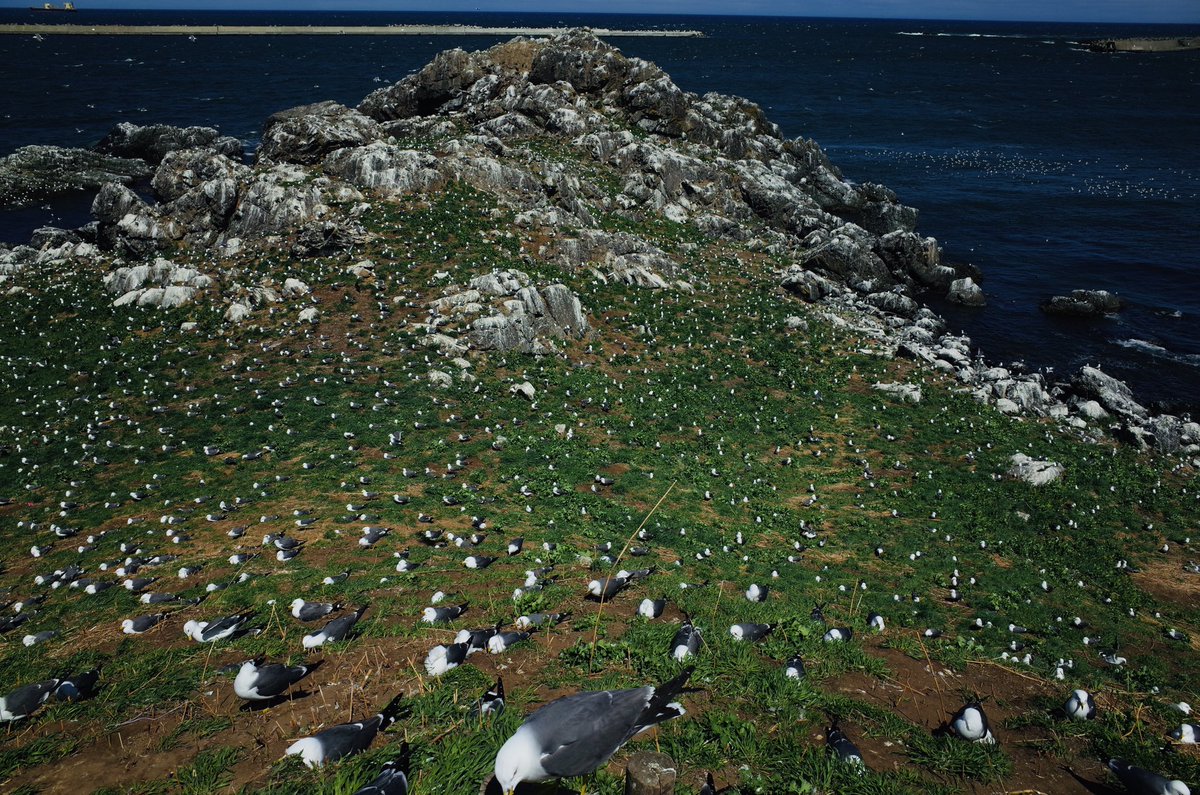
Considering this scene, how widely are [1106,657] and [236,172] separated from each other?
154 feet

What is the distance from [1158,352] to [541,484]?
136 ft

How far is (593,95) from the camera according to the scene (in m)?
60.5

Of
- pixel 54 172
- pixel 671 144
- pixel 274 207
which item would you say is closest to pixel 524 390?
pixel 274 207

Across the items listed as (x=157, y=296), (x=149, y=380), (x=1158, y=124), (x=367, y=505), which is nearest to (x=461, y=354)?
(x=367, y=505)

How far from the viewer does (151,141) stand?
73.3 meters

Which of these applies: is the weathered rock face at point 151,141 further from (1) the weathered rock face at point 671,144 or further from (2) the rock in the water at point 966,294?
(2) the rock in the water at point 966,294

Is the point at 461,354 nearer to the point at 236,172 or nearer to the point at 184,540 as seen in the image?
the point at 184,540

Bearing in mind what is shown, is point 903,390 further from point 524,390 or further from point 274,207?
point 274,207

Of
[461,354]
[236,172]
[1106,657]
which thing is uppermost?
[236,172]

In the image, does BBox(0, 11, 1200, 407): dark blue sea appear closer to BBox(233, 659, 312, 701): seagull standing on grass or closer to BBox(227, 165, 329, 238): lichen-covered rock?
BBox(227, 165, 329, 238): lichen-covered rock

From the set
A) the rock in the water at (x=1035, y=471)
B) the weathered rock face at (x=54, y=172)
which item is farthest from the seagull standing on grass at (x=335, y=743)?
the weathered rock face at (x=54, y=172)

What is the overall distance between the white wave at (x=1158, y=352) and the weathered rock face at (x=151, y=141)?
288 ft

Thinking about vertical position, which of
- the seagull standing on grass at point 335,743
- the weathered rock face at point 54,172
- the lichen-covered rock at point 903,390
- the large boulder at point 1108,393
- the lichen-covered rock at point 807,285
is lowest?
the large boulder at point 1108,393

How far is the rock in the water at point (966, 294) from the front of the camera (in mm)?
44938
